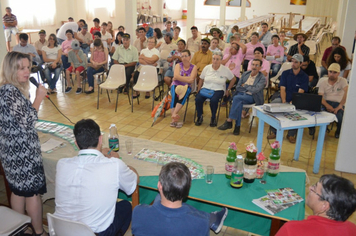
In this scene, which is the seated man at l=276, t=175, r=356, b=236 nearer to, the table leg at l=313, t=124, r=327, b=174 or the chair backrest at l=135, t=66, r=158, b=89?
the table leg at l=313, t=124, r=327, b=174

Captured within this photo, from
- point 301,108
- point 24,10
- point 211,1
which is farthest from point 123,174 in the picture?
point 211,1

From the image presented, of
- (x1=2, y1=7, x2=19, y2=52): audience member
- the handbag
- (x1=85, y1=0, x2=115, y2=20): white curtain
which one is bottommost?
the handbag

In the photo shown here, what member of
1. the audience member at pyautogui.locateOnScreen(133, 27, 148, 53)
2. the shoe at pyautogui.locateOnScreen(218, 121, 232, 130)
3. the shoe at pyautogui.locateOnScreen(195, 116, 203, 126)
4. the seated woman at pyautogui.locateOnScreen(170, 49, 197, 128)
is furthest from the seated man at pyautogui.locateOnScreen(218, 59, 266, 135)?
the audience member at pyautogui.locateOnScreen(133, 27, 148, 53)

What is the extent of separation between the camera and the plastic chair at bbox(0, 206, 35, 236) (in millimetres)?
2264

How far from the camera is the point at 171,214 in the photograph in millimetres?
1829

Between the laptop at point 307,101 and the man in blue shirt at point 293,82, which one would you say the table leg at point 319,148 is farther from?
the man in blue shirt at point 293,82

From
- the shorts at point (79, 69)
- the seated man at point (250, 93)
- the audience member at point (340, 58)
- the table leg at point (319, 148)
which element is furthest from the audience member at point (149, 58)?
the table leg at point (319, 148)

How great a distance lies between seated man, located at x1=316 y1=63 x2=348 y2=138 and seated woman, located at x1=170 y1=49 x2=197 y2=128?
2.10 meters

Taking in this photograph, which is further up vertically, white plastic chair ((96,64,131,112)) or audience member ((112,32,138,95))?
audience member ((112,32,138,95))

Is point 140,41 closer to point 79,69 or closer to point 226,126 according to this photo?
point 79,69

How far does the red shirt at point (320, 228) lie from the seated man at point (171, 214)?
479 millimetres

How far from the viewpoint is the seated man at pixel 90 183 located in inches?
84.5

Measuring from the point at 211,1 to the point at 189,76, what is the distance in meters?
21.8

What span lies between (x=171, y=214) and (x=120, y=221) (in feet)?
2.66
